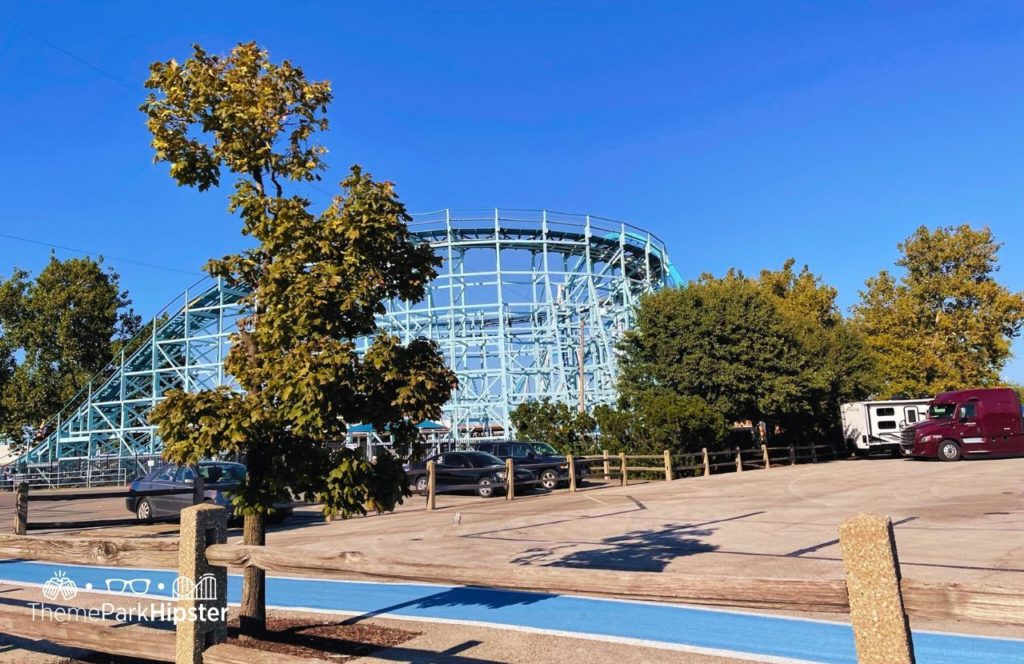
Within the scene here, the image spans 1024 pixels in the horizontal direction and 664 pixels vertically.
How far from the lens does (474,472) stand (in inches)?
853

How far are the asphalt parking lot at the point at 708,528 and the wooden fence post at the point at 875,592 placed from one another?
2.29 meters

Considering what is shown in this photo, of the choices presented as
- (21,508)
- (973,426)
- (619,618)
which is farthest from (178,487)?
(973,426)

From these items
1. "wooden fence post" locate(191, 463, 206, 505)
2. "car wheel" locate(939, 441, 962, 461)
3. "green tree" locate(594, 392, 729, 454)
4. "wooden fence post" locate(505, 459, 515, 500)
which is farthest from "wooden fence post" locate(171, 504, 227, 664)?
"car wheel" locate(939, 441, 962, 461)

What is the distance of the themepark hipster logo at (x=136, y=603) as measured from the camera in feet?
14.7

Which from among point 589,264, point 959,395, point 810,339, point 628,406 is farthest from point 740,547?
point 589,264

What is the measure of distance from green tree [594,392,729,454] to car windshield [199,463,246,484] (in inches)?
610

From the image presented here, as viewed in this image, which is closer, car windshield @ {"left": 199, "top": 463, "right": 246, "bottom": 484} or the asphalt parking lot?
the asphalt parking lot

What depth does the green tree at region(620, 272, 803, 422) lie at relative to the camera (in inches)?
1177

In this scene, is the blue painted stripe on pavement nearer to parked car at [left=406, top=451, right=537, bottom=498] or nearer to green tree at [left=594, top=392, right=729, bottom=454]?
parked car at [left=406, top=451, right=537, bottom=498]

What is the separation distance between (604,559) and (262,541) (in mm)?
5143

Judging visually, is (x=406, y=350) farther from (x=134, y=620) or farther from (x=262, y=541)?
(x=134, y=620)

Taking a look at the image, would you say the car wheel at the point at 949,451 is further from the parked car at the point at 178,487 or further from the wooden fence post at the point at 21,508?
the wooden fence post at the point at 21,508

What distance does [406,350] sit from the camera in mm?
5930

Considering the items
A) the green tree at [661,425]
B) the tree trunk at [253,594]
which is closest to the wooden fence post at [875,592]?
the tree trunk at [253,594]
